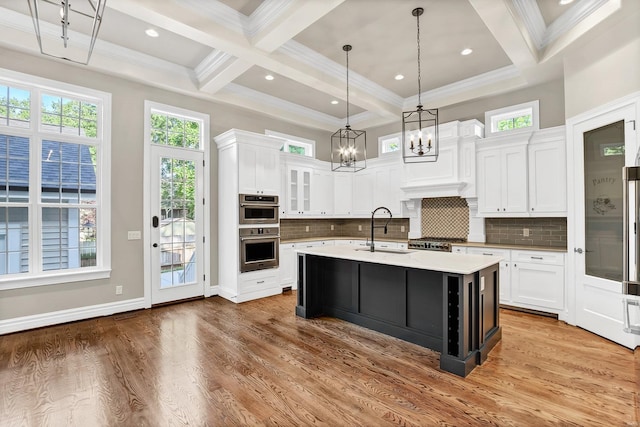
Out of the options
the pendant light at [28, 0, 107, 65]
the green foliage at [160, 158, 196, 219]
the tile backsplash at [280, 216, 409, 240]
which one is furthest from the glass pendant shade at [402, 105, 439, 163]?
the pendant light at [28, 0, 107, 65]

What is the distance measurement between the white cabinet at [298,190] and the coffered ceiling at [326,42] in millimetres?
1435

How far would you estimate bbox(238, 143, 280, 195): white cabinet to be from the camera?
5.08 m

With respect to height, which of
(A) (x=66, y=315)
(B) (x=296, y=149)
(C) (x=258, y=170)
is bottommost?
(A) (x=66, y=315)

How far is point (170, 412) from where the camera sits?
7.19 feet

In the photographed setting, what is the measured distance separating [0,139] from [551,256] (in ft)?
22.7

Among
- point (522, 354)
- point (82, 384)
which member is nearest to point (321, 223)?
point (522, 354)

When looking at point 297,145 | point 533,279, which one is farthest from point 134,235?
point 533,279

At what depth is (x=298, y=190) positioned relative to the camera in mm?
6285

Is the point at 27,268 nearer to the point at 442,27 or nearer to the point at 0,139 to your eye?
the point at 0,139

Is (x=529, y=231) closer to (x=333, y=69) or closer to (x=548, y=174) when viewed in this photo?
(x=548, y=174)

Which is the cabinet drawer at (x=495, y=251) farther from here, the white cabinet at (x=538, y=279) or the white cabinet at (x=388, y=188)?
the white cabinet at (x=388, y=188)

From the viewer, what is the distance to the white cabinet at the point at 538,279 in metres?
4.10

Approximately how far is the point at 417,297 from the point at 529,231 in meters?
2.74

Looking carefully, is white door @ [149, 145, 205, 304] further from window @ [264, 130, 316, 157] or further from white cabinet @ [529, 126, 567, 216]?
white cabinet @ [529, 126, 567, 216]
